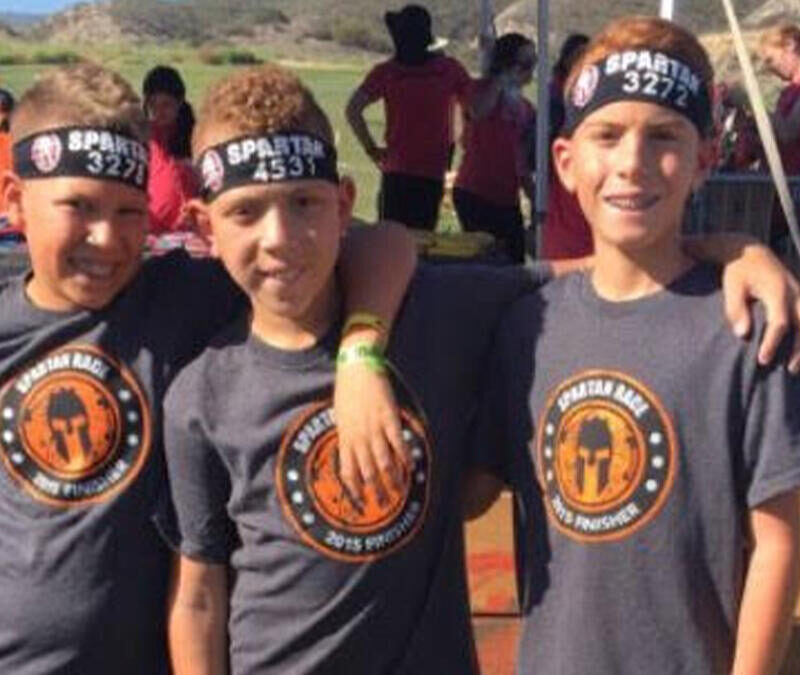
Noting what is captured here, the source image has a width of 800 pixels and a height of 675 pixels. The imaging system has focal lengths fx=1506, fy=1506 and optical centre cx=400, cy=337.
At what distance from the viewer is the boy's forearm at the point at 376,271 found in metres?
2.23

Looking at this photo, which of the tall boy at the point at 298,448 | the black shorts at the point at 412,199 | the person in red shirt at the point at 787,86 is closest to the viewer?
the tall boy at the point at 298,448

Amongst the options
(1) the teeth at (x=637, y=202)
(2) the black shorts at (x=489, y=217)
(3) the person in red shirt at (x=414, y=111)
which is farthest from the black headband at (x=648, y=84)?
(2) the black shorts at (x=489, y=217)

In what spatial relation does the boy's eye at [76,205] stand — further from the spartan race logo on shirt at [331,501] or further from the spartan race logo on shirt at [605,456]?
the spartan race logo on shirt at [605,456]

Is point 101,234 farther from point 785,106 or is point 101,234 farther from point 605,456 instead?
point 785,106

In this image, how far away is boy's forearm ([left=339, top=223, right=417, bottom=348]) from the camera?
2227 mm

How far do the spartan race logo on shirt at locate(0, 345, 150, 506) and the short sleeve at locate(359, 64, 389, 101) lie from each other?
5.63 m

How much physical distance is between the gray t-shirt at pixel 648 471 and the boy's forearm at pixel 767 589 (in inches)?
1.4

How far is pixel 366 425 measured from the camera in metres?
2.11

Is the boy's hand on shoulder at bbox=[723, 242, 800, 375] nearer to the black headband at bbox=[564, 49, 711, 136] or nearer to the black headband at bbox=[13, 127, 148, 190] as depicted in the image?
the black headband at bbox=[564, 49, 711, 136]

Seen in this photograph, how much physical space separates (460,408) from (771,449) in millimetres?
486

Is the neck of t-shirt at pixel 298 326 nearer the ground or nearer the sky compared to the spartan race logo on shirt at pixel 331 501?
nearer the sky

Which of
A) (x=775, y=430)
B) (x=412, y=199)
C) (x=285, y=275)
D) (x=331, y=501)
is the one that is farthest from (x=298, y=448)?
(x=412, y=199)

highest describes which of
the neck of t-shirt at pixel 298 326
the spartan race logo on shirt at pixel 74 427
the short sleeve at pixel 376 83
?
the short sleeve at pixel 376 83

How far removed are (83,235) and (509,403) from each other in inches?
27.9
